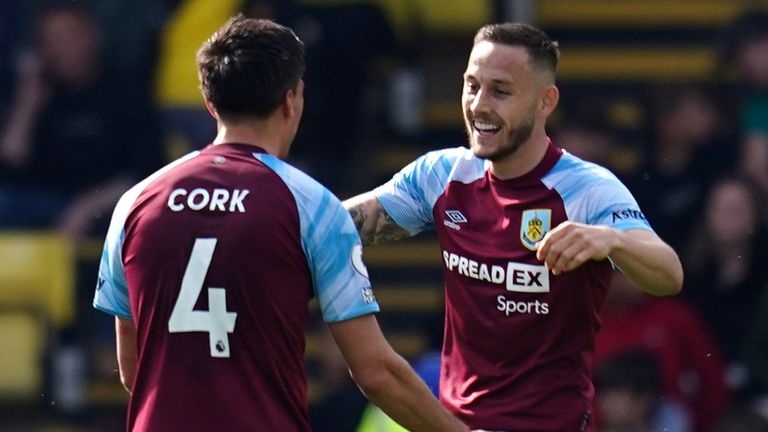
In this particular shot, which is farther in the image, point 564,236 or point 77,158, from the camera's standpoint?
point 77,158

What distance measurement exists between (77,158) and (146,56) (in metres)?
0.75

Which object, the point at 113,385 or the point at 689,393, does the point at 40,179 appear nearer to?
the point at 113,385

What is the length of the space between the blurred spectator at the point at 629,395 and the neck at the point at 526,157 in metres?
3.81

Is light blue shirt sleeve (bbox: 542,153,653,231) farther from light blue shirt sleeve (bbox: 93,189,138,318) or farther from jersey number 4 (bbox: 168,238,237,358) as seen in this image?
light blue shirt sleeve (bbox: 93,189,138,318)

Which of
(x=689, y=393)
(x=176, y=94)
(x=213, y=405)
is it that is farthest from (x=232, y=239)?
(x=176, y=94)

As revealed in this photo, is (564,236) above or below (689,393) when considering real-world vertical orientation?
above

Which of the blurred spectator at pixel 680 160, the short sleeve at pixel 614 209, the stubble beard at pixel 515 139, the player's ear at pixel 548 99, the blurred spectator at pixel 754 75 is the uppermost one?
the player's ear at pixel 548 99

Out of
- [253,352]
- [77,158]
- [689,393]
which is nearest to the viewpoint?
[253,352]

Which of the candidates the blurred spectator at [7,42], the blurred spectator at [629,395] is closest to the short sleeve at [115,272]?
the blurred spectator at [629,395]

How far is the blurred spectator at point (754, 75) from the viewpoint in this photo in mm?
9875

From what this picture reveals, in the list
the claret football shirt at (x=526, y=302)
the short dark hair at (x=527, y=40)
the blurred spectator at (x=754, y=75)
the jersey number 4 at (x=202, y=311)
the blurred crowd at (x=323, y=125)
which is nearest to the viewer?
the jersey number 4 at (x=202, y=311)

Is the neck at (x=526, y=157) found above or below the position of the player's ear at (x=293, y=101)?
below

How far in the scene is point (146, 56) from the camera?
10180 mm

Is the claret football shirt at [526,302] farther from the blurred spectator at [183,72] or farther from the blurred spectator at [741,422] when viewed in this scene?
the blurred spectator at [183,72]
